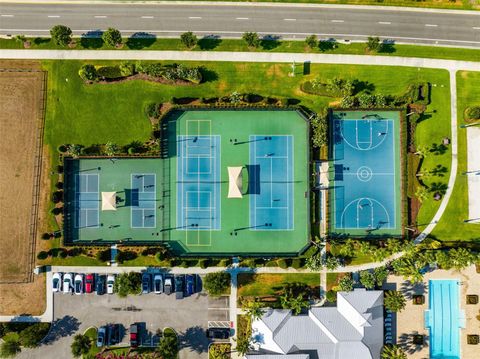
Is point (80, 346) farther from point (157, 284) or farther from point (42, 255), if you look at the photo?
point (42, 255)

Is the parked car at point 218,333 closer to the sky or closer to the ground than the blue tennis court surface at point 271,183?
closer to the ground

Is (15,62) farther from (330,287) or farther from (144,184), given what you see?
(330,287)

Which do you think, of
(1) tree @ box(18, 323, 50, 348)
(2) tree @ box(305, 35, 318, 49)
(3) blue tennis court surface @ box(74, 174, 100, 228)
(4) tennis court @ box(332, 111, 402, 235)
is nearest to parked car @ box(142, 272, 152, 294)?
(3) blue tennis court surface @ box(74, 174, 100, 228)

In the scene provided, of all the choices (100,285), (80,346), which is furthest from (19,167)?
(80,346)

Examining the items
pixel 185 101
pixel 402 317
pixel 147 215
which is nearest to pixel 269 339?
pixel 402 317

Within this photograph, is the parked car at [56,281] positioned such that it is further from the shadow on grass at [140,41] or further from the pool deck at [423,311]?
the pool deck at [423,311]

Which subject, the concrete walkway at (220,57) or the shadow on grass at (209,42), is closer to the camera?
the concrete walkway at (220,57)

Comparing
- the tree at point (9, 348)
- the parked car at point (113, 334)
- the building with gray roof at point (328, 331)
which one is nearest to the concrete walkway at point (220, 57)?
the building with gray roof at point (328, 331)
